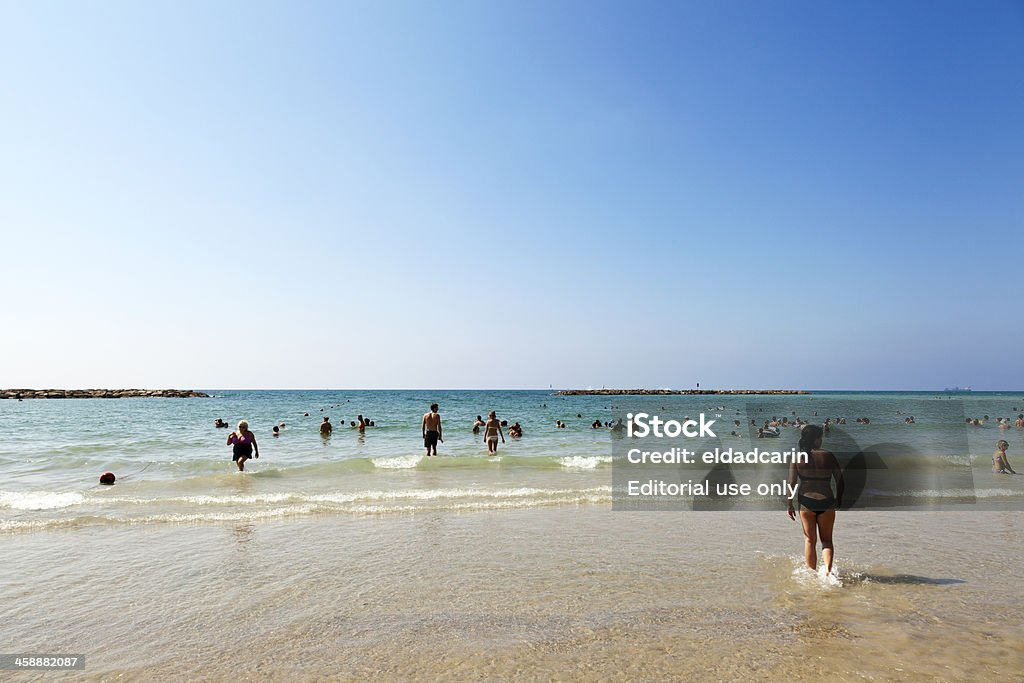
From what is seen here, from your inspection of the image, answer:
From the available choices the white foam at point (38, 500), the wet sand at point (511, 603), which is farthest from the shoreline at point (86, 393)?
the wet sand at point (511, 603)

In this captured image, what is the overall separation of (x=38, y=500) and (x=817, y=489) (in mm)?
16000

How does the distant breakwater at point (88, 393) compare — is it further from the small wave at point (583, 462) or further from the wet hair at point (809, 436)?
the wet hair at point (809, 436)

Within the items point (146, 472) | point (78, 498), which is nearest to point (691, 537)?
point (78, 498)

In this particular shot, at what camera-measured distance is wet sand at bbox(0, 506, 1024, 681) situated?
17.3ft

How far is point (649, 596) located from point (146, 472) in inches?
685

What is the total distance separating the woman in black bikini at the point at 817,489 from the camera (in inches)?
293

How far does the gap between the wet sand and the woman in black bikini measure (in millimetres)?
582

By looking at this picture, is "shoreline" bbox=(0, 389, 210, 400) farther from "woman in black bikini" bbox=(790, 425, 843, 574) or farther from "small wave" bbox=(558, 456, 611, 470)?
"woman in black bikini" bbox=(790, 425, 843, 574)

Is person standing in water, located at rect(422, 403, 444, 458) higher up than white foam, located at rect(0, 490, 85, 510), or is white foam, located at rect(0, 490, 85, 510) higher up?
person standing in water, located at rect(422, 403, 444, 458)

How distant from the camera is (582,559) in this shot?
852 centimetres

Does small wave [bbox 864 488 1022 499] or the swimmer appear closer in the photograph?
small wave [bbox 864 488 1022 499]

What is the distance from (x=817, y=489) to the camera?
295 inches

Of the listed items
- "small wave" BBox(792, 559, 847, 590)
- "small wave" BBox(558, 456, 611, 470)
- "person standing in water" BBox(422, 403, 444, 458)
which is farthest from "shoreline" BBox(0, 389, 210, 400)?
"small wave" BBox(792, 559, 847, 590)

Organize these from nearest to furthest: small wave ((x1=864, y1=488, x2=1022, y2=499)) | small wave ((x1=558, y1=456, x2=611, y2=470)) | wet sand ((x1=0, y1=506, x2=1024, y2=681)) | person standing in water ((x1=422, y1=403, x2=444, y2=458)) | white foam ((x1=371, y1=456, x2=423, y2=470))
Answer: wet sand ((x1=0, y1=506, x2=1024, y2=681)), small wave ((x1=864, y1=488, x2=1022, y2=499)), white foam ((x1=371, y1=456, x2=423, y2=470)), small wave ((x1=558, y1=456, x2=611, y2=470)), person standing in water ((x1=422, y1=403, x2=444, y2=458))
